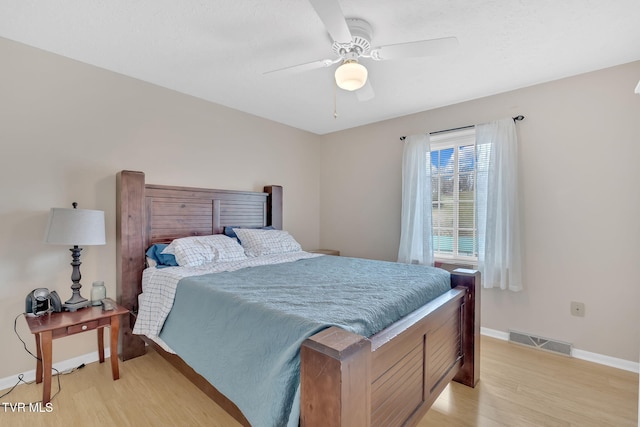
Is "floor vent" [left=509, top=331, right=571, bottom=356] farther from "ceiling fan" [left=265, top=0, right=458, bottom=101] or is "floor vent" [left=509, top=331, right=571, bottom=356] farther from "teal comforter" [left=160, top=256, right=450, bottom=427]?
"ceiling fan" [left=265, top=0, right=458, bottom=101]

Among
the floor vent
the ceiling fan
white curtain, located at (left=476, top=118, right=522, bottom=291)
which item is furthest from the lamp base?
the floor vent

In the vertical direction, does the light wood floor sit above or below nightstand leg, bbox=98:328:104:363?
below

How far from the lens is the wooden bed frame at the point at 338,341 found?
0.98m

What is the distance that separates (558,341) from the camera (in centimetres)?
261

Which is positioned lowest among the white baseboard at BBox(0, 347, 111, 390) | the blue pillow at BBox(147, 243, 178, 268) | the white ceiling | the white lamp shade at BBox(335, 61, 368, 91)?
the white baseboard at BBox(0, 347, 111, 390)

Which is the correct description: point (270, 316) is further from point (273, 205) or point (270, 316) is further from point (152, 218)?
point (273, 205)

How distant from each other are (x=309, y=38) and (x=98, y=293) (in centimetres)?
250

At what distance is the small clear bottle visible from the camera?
2272mm

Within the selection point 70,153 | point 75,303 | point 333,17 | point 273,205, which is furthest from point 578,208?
point 70,153

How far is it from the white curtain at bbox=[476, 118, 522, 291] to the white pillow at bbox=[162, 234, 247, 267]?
7.94ft

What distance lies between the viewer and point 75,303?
2.17m

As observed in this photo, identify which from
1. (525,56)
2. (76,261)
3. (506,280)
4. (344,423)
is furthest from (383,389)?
(525,56)

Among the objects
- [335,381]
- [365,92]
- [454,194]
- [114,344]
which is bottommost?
[114,344]

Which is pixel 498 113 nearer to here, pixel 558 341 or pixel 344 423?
pixel 558 341
